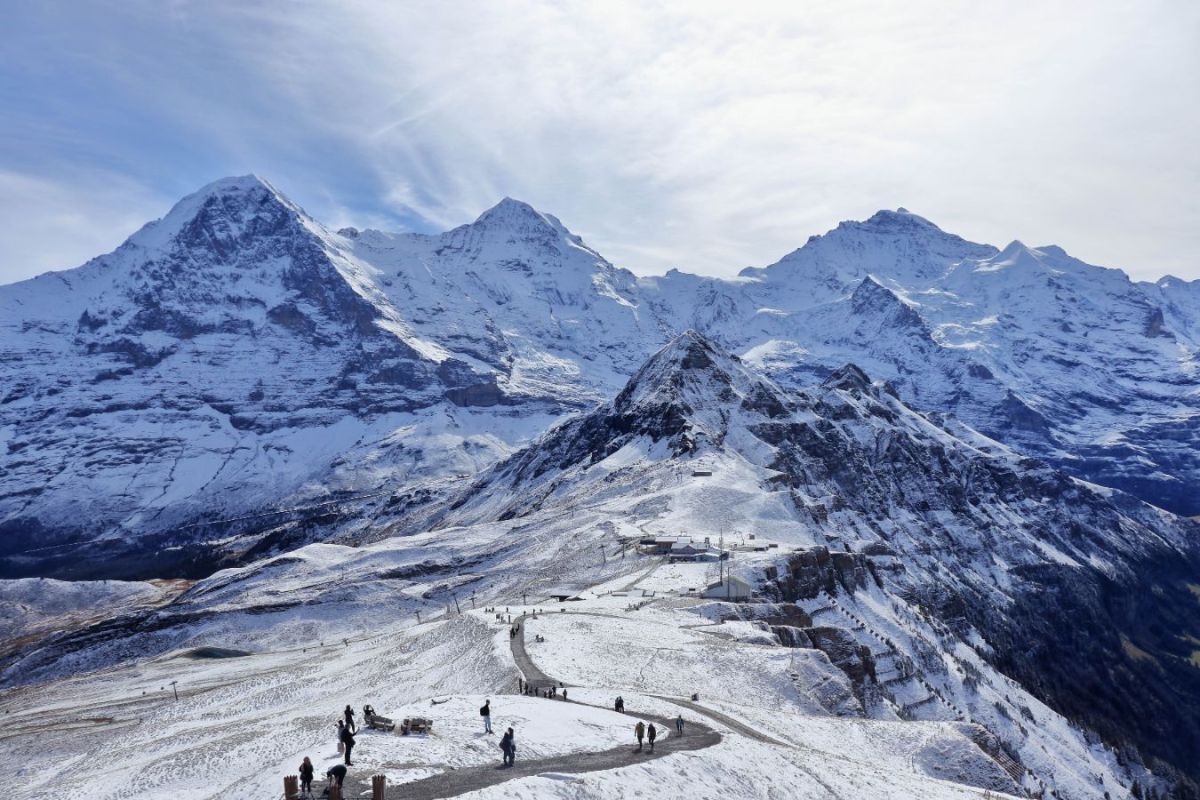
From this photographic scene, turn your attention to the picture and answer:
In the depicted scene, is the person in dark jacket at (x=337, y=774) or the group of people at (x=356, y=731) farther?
the group of people at (x=356, y=731)

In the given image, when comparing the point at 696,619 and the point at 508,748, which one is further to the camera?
the point at 696,619

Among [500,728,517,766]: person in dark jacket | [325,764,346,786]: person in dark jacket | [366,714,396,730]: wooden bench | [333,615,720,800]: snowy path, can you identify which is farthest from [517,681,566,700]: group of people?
[325,764,346,786]: person in dark jacket

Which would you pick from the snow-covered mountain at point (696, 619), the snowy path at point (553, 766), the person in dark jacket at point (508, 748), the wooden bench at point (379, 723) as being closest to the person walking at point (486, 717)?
the snowy path at point (553, 766)

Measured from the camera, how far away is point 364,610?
12738 cm

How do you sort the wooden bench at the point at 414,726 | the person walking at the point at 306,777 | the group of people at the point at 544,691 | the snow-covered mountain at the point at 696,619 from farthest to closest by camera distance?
the snow-covered mountain at the point at 696,619
the group of people at the point at 544,691
the wooden bench at the point at 414,726
the person walking at the point at 306,777

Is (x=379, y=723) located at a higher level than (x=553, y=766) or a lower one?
higher

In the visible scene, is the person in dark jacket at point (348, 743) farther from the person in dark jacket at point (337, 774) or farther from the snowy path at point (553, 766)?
the person in dark jacket at point (337, 774)

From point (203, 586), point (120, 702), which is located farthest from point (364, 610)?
point (203, 586)

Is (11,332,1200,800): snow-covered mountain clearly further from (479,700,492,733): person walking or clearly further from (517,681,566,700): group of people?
(479,700,492,733): person walking

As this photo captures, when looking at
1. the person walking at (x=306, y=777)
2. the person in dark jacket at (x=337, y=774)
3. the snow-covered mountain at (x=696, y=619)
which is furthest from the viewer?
the snow-covered mountain at (x=696, y=619)

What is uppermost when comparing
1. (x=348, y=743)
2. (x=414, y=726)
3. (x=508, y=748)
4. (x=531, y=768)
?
(x=348, y=743)

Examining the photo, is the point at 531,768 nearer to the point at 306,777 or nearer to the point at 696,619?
the point at 306,777

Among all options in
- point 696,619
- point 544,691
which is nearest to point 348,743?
point 544,691

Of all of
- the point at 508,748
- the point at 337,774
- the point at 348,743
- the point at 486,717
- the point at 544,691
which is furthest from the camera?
the point at 544,691
